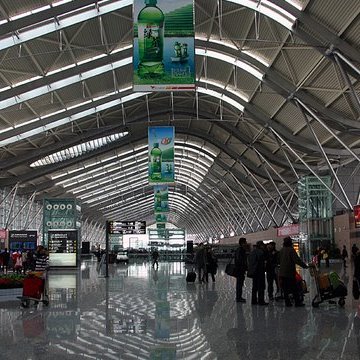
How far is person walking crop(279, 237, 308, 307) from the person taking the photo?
38.7 feet

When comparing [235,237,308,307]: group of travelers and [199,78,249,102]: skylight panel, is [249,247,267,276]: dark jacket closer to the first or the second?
[235,237,308,307]: group of travelers

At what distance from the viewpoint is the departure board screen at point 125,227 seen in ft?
92.8

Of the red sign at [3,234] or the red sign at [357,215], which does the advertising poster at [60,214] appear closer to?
the red sign at [3,234]

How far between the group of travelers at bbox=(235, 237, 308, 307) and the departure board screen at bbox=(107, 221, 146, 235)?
14751 millimetres

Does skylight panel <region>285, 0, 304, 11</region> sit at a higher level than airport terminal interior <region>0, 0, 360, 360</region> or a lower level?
higher

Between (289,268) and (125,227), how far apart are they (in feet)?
63.8

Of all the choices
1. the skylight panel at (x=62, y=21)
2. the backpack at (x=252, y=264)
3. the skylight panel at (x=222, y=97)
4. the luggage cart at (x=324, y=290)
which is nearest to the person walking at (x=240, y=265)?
the backpack at (x=252, y=264)

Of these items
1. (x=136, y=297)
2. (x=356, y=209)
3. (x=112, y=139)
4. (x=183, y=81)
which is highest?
(x=112, y=139)

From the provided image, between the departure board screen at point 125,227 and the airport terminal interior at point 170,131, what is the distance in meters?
0.14

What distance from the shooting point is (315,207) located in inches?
1660

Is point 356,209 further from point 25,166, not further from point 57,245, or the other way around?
point 25,166

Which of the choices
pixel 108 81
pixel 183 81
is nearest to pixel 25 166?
pixel 108 81

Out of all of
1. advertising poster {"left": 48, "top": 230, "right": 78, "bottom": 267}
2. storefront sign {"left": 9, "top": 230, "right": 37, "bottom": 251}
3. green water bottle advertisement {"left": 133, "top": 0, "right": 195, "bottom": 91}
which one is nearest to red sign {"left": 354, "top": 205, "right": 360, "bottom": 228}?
advertising poster {"left": 48, "top": 230, "right": 78, "bottom": 267}

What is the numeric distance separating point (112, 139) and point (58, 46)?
2179cm
